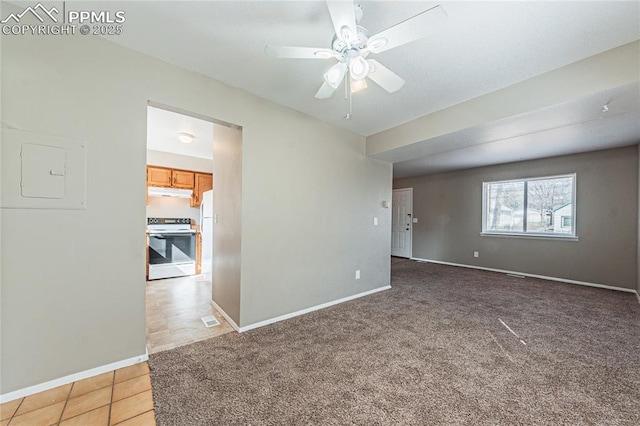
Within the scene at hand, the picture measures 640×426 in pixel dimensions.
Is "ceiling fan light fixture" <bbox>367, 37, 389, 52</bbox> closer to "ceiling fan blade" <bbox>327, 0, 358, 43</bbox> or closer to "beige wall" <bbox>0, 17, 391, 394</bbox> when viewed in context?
"ceiling fan blade" <bbox>327, 0, 358, 43</bbox>

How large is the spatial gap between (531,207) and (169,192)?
23.3 feet

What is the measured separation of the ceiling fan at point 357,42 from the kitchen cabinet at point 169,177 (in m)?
4.24

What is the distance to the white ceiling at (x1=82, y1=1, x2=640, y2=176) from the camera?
1.50 m

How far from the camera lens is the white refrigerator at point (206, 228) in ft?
14.7

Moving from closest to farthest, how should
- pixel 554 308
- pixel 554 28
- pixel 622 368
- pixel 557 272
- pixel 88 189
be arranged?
pixel 554 28 → pixel 88 189 → pixel 622 368 → pixel 554 308 → pixel 557 272

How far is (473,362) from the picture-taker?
1955 mm

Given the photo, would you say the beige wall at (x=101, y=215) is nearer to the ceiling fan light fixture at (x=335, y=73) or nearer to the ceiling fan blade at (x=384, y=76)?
the ceiling fan light fixture at (x=335, y=73)

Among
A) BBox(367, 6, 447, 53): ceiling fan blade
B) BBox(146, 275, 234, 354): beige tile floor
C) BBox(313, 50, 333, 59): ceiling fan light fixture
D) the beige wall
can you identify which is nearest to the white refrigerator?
BBox(146, 275, 234, 354): beige tile floor

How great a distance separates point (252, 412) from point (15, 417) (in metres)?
1.30

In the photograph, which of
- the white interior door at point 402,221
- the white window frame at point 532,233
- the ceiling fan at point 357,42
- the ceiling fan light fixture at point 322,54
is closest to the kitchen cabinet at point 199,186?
the ceiling fan at point 357,42

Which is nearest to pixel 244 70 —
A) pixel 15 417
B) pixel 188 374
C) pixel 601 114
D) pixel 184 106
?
pixel 184 106

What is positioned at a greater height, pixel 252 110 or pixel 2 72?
pixel 252 110

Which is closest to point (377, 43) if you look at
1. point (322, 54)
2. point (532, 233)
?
point (322, 54)

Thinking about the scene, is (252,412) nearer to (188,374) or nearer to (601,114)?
(188,374)
